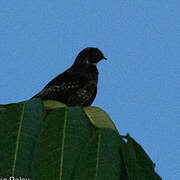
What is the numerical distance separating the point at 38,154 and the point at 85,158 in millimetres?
230

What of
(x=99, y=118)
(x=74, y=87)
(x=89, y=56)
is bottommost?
(x=99, y=118)

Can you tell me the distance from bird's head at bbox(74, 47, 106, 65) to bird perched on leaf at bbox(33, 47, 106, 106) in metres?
0.29

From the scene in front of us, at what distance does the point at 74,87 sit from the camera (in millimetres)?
5133

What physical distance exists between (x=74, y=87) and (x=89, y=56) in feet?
4.90

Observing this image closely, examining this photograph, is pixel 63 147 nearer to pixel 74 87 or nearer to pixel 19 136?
pixel 19 136

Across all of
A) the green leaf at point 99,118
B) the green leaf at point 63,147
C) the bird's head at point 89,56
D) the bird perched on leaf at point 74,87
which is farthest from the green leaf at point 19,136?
the bird's head at point 89,56

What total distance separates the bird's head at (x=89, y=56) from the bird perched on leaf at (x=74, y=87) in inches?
11.4

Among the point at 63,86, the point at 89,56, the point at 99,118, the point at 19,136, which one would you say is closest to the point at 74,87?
the point at 63,86

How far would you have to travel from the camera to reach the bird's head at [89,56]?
6.43m

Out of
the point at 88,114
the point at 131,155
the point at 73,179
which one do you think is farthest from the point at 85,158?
the point at 88,114

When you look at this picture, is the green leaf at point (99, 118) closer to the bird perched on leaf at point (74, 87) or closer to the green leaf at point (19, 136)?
the green leaf at point (19, 136)

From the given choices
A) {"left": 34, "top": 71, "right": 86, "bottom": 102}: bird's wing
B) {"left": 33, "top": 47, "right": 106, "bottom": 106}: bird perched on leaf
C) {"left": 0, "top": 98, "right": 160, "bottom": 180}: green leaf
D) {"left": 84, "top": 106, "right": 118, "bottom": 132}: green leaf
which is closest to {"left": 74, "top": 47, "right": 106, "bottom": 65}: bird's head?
{"left": 33, "top": 47, "right": 106, "bottom": 106}: bird perched on leaf

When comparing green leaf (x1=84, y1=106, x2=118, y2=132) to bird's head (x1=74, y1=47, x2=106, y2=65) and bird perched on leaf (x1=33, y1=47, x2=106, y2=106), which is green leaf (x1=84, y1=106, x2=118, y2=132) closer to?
bird perched on leaf (x1=33, y1=47, x2=106, y2=106)

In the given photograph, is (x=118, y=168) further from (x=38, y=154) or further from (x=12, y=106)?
(x=12, y=106)
